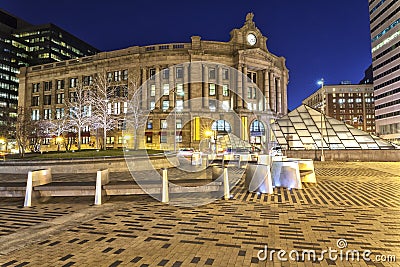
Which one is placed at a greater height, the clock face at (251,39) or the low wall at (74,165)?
the clock face at (251,39)

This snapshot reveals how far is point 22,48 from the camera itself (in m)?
108

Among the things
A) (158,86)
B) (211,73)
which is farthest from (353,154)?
(158,86)

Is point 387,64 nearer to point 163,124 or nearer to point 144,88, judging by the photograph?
point 163,124

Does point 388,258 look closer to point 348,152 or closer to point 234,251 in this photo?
point 234,251

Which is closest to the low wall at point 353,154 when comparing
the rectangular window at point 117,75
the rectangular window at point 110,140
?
the rectangular window at point 110,140

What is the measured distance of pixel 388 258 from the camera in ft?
14.9

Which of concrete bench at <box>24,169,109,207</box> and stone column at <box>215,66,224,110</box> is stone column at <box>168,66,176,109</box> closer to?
stone column at <box>215,66,224,110</box>

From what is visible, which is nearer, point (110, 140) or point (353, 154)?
point (353, 154)

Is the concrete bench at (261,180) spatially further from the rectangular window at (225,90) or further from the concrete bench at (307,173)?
the rectangular window at (225,90)

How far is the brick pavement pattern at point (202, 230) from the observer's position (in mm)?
4586

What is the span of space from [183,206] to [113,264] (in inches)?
161

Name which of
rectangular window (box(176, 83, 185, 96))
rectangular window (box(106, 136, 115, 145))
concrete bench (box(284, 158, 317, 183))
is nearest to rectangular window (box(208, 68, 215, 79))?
rectangular window (box(176, 83, 185, 96))

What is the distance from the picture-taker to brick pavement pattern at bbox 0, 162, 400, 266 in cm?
459

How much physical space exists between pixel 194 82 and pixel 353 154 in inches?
1511
